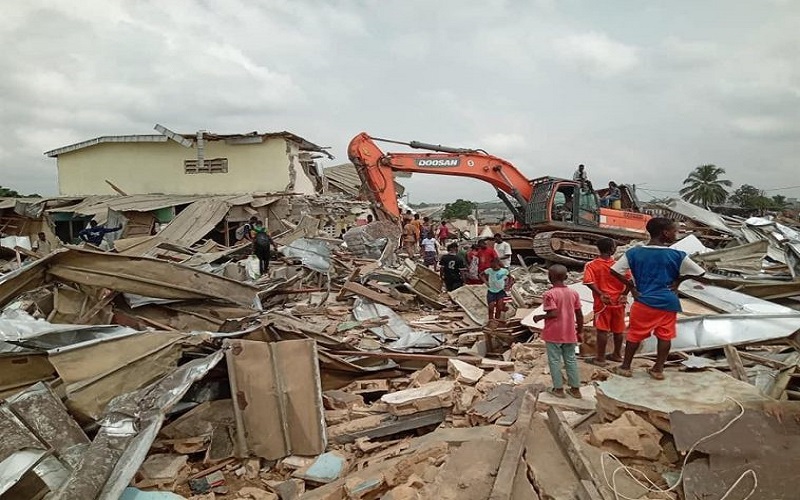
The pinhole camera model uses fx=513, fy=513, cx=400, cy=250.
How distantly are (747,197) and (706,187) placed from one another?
2938 millimetres

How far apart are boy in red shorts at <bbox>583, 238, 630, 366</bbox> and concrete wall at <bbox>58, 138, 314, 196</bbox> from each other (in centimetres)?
1537

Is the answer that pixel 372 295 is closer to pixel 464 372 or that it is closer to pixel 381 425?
pixel 464 372

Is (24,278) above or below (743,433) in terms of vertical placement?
above

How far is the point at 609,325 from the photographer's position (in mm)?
5109

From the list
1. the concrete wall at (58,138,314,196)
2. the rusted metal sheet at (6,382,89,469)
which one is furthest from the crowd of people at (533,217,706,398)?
the concrete wall at (58,138,314,196)

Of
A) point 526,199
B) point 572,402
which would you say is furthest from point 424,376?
point 526,199

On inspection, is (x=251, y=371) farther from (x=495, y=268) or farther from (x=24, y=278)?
(x=495, y=268)

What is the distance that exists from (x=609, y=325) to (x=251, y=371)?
3443 mm

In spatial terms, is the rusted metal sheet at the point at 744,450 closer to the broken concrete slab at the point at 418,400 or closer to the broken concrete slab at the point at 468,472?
the broken concrete slab at the point at 468,472

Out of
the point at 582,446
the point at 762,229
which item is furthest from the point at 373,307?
the point at 762,229

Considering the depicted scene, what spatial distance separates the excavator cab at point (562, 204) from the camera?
42.3 feet

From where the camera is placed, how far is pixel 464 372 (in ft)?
16.9

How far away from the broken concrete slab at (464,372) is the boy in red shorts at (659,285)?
1.30 metres

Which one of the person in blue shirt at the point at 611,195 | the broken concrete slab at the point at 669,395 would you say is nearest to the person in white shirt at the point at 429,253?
the person in blue shirt at the point at 611,195
